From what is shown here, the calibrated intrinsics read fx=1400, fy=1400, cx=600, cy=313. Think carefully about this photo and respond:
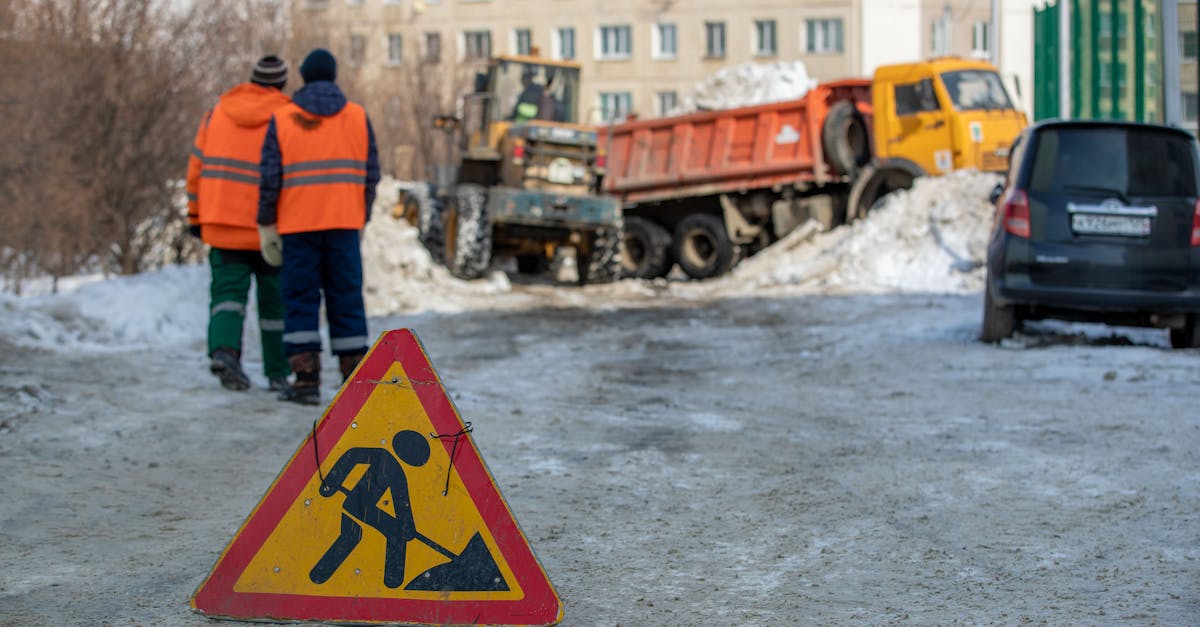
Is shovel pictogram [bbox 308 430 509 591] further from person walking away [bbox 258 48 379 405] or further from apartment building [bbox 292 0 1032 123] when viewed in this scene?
apartment building [bbox 292 0 1032 123]

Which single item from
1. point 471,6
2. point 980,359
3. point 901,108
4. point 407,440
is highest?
point 471,6

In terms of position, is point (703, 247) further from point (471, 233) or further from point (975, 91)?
point (471, 233)

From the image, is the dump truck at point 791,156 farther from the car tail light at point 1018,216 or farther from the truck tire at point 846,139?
the car tail light at point 1018,216

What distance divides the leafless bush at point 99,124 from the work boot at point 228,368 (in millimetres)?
5858

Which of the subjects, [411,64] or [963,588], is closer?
[963,588]

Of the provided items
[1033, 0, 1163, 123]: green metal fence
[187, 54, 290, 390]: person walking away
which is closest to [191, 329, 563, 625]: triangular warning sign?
[187, 54, 290, 390]: person walking away

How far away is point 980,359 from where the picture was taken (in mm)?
9406

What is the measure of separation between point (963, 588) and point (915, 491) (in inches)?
52.4

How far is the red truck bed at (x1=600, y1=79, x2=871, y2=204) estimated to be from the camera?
68.7 ft

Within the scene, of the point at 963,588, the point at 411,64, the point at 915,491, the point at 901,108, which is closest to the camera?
the point at 963,588

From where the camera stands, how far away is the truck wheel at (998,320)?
10148mm

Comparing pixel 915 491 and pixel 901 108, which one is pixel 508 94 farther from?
pixel 915 491

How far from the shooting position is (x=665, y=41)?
54.3 m

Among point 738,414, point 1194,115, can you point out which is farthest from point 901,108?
point 1194,115
